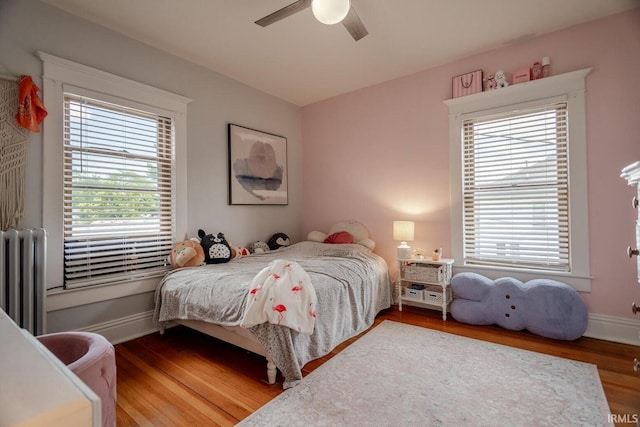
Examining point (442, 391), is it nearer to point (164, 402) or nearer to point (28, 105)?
point (164, 402)

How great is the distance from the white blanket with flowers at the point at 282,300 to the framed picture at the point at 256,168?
1724mm

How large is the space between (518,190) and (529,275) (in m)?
0.82

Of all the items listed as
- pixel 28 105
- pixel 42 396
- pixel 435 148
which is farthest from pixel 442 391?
pixel 28 105

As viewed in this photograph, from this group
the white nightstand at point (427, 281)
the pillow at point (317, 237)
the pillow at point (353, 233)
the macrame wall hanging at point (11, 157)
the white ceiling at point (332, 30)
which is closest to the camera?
the macrame wall hanging at point (11, 157)

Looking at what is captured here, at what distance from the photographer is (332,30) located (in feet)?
8.59

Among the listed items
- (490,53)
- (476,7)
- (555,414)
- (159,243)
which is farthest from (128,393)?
(490,53)

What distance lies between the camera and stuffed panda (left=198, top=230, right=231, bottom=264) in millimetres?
2928

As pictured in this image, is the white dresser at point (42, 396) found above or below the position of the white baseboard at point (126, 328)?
above

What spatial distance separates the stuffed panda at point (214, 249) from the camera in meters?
2.93

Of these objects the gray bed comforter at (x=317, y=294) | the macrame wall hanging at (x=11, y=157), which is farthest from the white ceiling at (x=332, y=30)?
the gray bed comforter at (x=317, y=294)

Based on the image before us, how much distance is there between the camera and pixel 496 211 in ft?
9.77

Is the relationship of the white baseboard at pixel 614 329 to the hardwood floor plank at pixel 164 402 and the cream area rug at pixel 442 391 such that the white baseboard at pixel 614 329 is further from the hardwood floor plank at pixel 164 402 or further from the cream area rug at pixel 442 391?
the hardwood floor plank at pixel 164 402

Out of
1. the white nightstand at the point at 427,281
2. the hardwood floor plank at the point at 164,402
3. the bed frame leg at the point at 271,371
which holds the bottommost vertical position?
the hardwood floor plank at the point at 164,402

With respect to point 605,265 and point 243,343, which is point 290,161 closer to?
point 243,343
